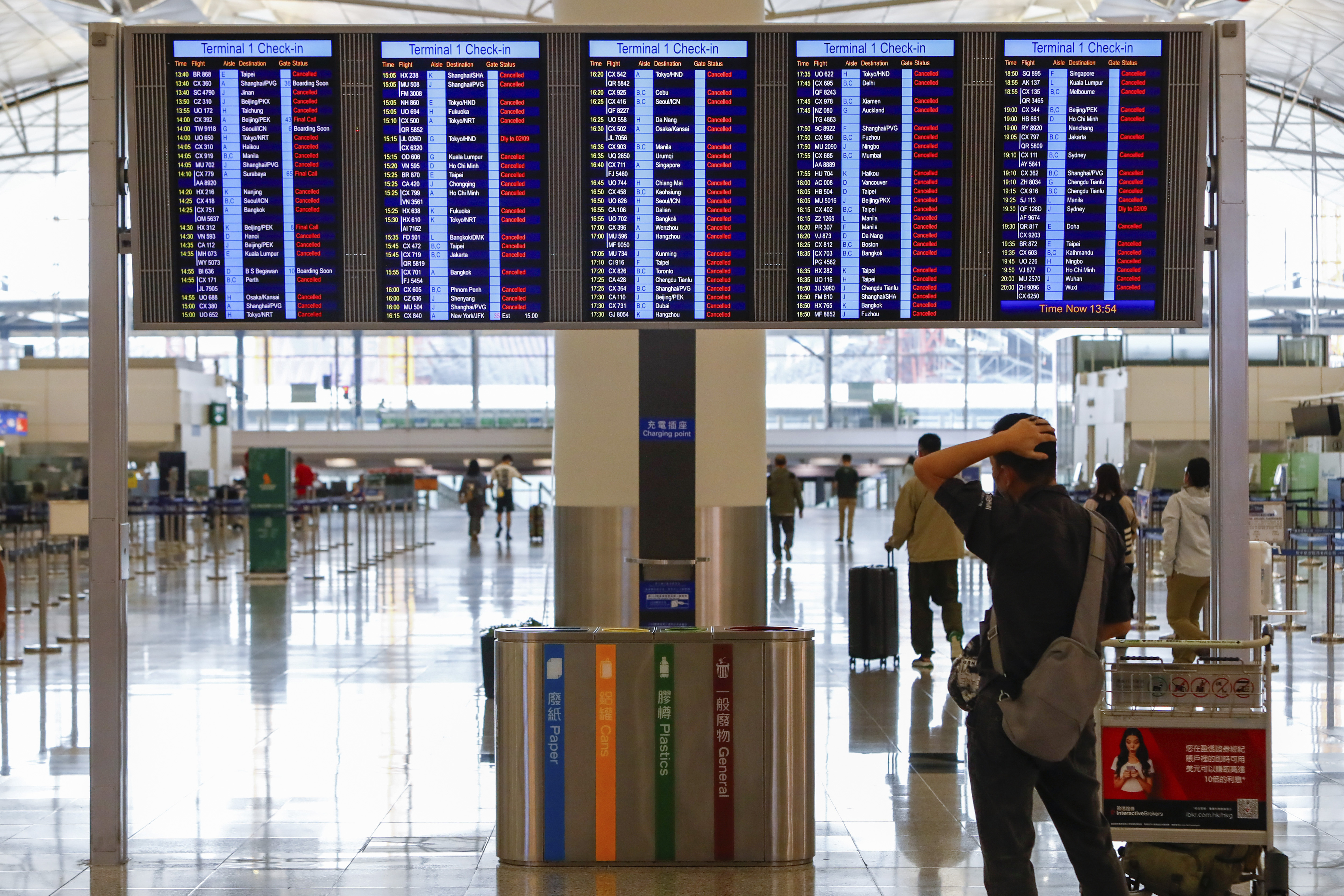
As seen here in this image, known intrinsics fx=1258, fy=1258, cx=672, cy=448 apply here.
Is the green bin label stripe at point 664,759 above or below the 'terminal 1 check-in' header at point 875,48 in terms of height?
below

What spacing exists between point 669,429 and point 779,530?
43.1 feet

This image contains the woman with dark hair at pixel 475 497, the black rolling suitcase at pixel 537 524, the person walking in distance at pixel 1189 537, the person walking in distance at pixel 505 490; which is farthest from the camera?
the person walking in distance at pixel 505 490

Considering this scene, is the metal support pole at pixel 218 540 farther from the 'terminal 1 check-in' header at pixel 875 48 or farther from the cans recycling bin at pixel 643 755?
the 'terminal 1 check-in' header at pixel 875 48

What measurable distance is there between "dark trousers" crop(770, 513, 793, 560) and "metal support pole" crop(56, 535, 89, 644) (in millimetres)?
10215

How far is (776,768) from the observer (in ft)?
16.8

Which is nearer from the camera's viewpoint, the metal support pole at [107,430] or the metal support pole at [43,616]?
the metal support pole at [107,430]

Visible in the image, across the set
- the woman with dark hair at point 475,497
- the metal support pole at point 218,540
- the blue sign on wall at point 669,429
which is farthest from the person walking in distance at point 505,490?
the blue sign on wall at point 669,429

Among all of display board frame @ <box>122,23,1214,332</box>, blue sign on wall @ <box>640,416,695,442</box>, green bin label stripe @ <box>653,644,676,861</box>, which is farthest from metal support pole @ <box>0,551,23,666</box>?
blue sign on wall @ <box>640,416,695,442</box>

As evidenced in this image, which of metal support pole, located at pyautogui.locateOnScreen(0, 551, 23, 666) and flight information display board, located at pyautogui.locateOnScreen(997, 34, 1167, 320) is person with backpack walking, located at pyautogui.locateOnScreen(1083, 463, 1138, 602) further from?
metal support pole, located at pyautogui.locateOnScreen(0, 551, 23, 666)

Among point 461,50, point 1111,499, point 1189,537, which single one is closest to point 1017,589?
point 461,50

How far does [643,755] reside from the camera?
16.7 feet

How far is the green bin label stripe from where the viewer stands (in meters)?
5.11

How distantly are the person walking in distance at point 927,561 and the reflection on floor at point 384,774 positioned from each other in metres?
0.31

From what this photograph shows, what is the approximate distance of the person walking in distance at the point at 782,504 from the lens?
66.4 feet
